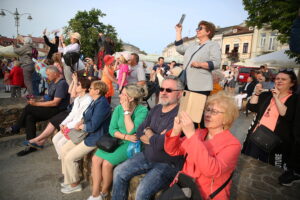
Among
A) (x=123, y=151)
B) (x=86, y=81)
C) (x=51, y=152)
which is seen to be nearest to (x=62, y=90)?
(x=86, y=81)

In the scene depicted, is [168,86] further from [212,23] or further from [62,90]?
[62,90]

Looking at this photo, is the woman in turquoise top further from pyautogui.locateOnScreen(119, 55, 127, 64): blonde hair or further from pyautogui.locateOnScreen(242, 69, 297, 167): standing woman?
pyautogui.locateOnScreen(119, 55, 127, 64): blonde hair

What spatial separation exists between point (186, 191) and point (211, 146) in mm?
405

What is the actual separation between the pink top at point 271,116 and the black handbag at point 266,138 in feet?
0.61

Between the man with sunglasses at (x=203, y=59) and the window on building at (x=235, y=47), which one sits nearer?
the man with sunglasses at (x=203, y=59)

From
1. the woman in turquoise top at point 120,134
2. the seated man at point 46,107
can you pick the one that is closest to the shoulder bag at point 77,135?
the woman in turquoise top at point 120,134

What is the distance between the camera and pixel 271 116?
2.53 m

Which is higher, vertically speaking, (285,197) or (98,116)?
(98,116)

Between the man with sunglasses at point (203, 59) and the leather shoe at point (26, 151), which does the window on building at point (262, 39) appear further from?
the leather shoe at point (26, 151)

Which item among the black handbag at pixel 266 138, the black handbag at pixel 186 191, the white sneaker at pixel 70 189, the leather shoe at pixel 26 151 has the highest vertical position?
the black handbag at pixel 266 138

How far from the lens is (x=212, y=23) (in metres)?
2.84

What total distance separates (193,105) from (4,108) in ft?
17.2

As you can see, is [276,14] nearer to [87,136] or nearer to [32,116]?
[87,136]

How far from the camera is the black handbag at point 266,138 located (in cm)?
230
